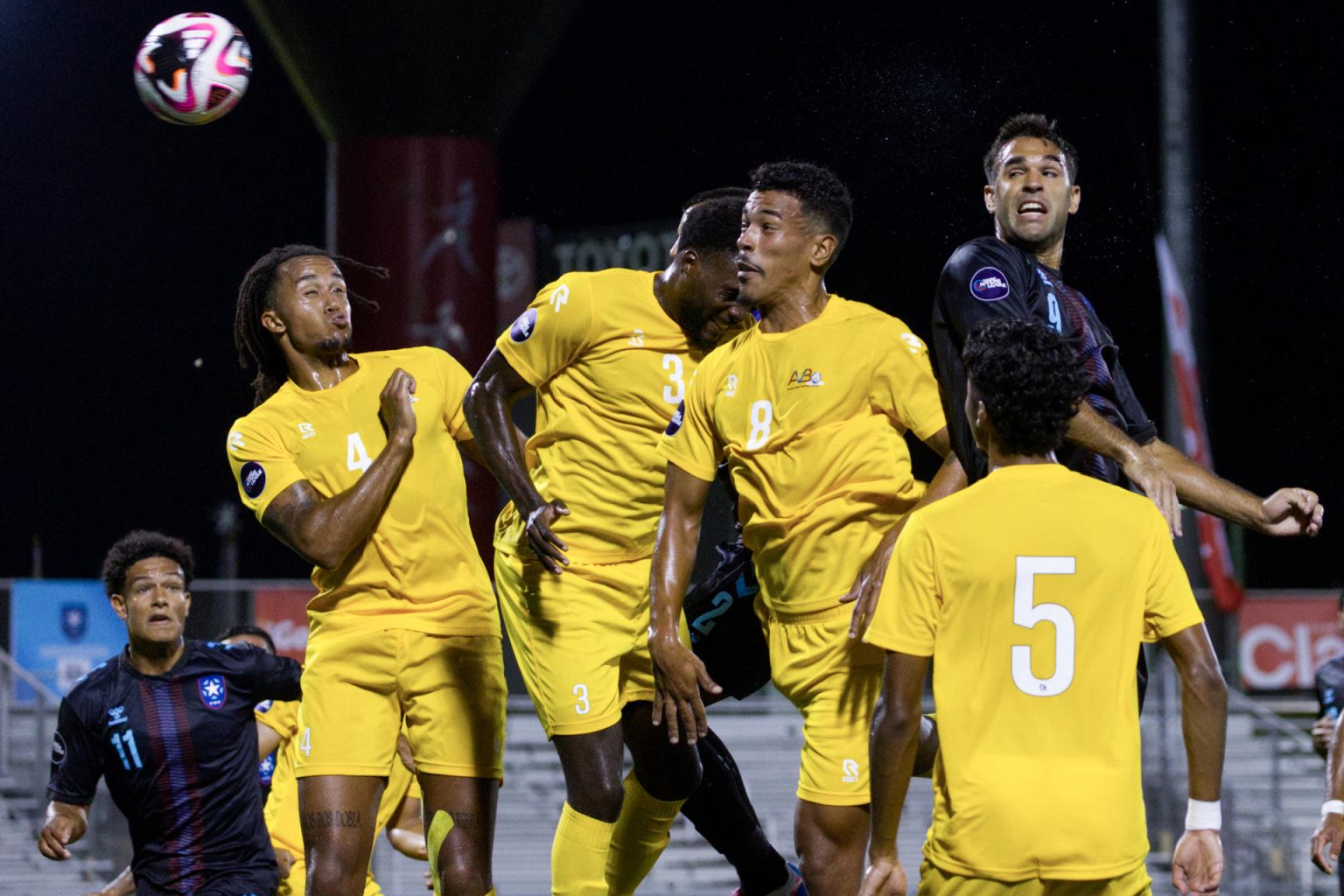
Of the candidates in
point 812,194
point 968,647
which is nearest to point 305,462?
point 812,194

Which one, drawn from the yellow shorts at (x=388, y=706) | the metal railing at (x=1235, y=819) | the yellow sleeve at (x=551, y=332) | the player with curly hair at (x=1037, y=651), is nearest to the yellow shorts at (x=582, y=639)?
the yellow shorts at (x=388, y=706)

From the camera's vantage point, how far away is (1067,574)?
12.9 feet

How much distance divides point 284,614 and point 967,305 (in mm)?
11134

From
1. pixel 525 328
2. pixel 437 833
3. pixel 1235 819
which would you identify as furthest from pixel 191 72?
pixel 1235 819

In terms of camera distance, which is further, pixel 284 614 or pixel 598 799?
pixel 284 614

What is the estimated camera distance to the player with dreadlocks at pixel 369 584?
217 inches

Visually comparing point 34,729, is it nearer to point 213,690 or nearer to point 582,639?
point 213,690

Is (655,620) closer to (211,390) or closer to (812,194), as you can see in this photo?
(812,194)

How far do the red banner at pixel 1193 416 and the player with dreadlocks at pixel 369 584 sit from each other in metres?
11.1

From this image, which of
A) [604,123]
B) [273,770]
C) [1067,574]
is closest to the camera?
[1067,574]

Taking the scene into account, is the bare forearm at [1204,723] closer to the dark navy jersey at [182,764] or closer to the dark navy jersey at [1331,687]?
the dark navy jersey at [182,764]

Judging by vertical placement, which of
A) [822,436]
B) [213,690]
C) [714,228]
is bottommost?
[213,690]

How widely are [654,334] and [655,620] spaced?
1.16m

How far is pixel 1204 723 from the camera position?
13.3 ft
